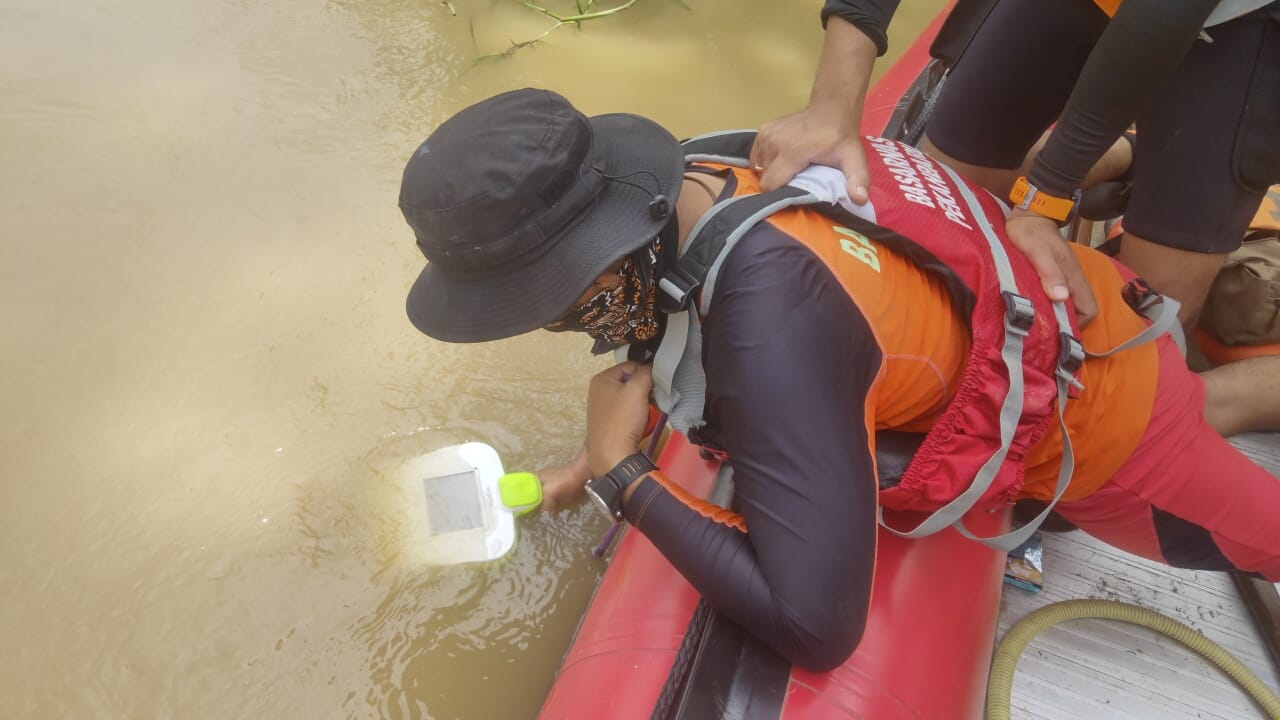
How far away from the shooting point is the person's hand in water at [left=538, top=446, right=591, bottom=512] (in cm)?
171

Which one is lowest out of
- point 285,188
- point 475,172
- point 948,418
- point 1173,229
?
point 285,188

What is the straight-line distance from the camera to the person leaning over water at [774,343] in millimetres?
912

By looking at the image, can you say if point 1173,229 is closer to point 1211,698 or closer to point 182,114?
point 1211,698

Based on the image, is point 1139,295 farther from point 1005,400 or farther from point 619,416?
point 619,416

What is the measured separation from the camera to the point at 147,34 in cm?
268

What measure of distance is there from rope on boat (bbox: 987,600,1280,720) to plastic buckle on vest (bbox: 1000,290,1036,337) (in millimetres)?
772

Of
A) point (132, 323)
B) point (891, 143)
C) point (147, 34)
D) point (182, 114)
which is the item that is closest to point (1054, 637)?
point (891, 143)

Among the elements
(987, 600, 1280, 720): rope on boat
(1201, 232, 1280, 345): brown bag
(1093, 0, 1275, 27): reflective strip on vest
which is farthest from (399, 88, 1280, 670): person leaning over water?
(1201, 232, 1280, 345): brown bag

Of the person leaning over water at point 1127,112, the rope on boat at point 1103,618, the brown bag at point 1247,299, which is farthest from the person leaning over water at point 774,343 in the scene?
the brown bag at point 1247,299

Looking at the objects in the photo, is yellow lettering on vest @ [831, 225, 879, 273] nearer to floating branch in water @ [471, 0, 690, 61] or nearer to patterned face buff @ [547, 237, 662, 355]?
patterned face buff @ [547, 237, 662, 355]

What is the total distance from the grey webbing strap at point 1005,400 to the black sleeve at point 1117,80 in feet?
0.81

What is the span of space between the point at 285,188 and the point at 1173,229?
Answer: 2381 mm

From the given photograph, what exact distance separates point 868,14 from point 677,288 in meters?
0.71

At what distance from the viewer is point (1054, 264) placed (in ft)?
3.79
